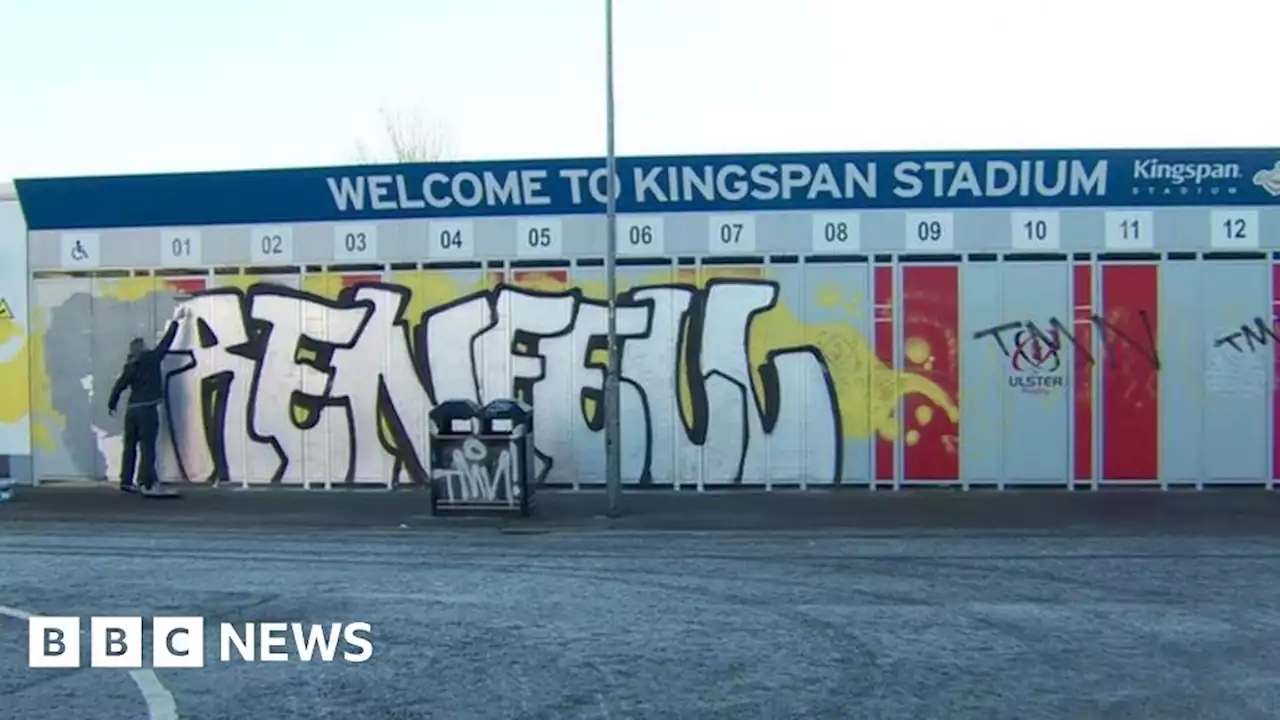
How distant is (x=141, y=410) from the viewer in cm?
1677

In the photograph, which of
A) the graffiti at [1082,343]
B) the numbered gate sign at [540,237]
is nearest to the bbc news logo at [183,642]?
the numbered gate sign at [540,237]

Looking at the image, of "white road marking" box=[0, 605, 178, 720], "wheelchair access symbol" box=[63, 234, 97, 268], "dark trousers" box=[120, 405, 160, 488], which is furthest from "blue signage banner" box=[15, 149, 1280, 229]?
"white road marking" box=[0, 605, 178, 720]

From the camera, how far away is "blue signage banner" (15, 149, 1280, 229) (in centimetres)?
1652

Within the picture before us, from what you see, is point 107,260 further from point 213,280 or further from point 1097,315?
point 1097,315

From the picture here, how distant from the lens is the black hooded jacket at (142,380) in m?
16.6

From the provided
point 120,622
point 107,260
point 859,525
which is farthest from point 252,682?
point 107,260

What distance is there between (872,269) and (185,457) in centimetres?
963

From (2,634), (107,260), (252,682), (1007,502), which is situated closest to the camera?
(252,682)

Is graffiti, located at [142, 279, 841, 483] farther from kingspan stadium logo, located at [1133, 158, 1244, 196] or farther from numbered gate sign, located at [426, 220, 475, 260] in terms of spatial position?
kingspan stadium logo, located at [1133, 158, 1244, 196]

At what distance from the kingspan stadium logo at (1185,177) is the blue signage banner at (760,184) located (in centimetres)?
1

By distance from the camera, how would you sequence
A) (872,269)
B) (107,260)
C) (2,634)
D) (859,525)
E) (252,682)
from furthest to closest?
(107,260) < (872,269) < (859,525) < (2,634) < (252,682)

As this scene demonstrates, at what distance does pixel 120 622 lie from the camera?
8.35 metres

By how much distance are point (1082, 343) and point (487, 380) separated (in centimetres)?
768

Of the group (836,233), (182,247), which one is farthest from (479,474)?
(182,247)
